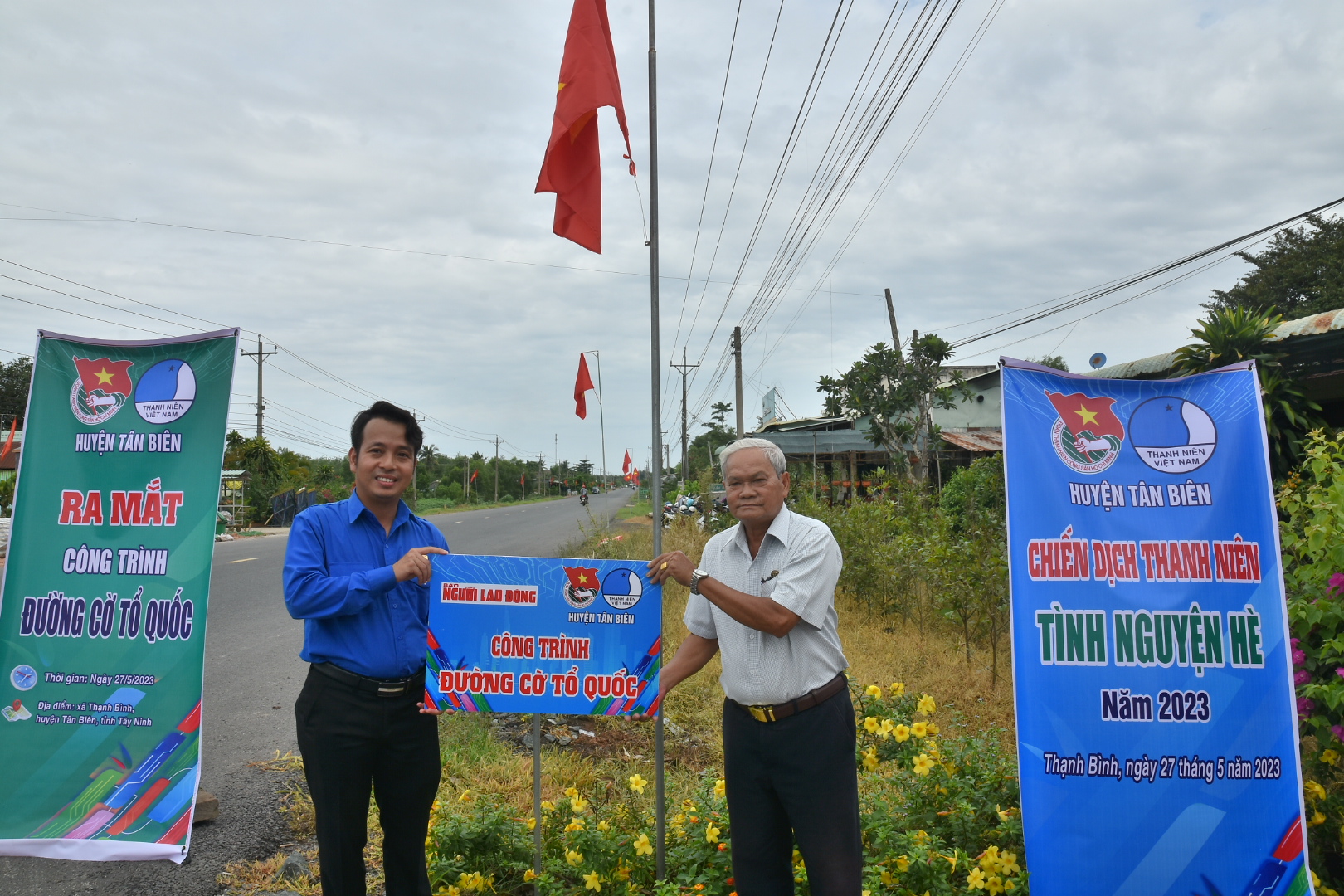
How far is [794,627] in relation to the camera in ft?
7.84

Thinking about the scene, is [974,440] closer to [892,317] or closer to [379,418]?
[892,317]

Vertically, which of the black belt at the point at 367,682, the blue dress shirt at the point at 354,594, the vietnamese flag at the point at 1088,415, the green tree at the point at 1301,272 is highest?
the green tree at the point at 1301,272

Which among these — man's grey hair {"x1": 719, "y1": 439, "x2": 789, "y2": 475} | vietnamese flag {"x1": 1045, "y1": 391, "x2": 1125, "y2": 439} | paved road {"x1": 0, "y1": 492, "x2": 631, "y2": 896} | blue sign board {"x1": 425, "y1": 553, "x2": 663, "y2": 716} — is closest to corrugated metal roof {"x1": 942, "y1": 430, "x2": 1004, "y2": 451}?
paved road {"x1": 0, "y1": 492, "x2": 631, "y2": 896}

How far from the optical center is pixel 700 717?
5379 millimetres

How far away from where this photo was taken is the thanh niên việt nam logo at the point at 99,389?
3430mm

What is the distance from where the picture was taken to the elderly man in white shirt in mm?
2314

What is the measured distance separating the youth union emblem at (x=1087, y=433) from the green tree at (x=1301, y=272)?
868 inches

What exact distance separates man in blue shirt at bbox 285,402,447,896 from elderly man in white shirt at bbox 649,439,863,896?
905 mm

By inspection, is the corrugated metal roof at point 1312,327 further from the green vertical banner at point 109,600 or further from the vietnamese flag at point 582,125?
the green vertical banner at point 109,600

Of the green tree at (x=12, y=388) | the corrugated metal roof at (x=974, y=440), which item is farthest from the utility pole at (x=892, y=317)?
the green tree at (x=12, y=388)

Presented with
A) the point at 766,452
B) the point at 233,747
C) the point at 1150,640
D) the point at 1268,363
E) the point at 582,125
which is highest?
the point at 582,125

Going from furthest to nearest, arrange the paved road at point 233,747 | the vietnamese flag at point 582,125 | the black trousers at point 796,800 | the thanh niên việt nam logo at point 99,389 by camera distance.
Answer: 1. the thanh niên việt nam logo at point 99,389
2. the paved road at point 233,747
3. the vietnamese flag at point 582,125
4. the black trousers at point 796,800

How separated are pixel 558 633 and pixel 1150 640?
1.95 meters

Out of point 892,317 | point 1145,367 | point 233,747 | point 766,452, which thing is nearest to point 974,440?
point 892,317
